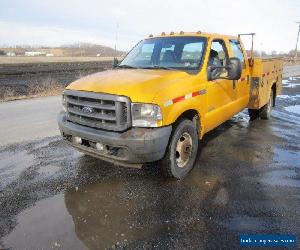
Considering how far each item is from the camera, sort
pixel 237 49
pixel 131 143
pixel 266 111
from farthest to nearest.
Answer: pixel 266 111, pixel 237 49, pixel 131 143

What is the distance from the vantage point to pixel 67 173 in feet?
17.7

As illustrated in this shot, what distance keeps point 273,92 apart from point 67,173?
6666 mm

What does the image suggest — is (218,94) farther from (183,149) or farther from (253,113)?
(253,113)

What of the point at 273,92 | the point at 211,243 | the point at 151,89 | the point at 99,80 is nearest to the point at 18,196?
the point at 99,80

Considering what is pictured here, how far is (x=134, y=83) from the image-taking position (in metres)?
4.64

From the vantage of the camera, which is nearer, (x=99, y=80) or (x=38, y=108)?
(x=99, y=80)

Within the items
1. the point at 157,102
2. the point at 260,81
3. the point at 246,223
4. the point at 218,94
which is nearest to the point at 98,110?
the point at 157,102

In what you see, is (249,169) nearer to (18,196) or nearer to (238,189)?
(238,189)

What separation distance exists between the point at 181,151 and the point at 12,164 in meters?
2.86

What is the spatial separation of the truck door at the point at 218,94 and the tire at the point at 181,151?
56 centimetres

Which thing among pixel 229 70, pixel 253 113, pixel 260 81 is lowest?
pixel 253 113

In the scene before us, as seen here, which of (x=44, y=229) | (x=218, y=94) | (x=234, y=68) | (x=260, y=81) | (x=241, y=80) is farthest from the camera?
(x=260, y=81)

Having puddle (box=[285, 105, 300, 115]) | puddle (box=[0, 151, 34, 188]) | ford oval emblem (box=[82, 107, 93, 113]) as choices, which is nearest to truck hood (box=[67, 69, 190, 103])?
ford oval emblem (box=[82, 107, 93, 113])

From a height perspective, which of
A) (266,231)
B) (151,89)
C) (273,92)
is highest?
(151,89)
